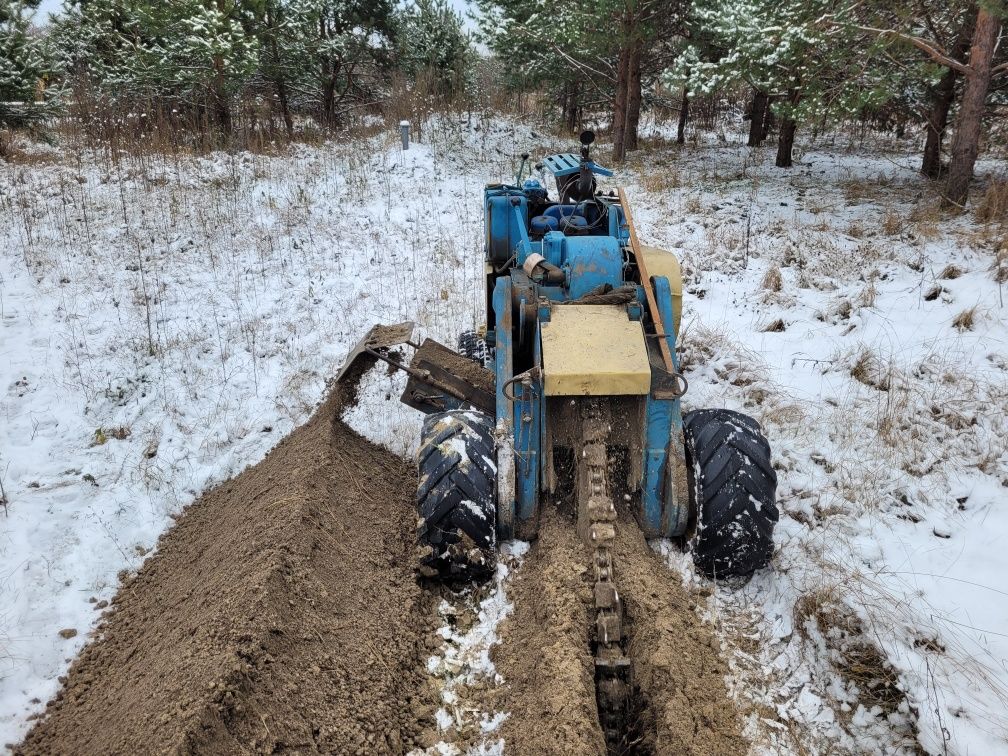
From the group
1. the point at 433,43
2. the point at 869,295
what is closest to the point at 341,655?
the point at 869,295

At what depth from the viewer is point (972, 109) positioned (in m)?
7.87

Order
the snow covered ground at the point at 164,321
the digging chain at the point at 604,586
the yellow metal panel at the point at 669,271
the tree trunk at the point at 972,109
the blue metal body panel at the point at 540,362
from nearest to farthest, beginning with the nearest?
1. the digging chain at the point at 604,586
2. the blue metal body panel at the point at 540,362
3. the snow covered ground at the point at 164,321
4. the yellow metal panel at the point at 669,271
5. the tree trunk at the point at 972,109

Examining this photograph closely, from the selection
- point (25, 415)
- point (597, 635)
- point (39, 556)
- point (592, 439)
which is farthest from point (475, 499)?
point (25, 415)

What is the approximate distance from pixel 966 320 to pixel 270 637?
251 inches

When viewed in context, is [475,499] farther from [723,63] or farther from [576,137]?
[576,137]

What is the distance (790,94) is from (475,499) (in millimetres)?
9249

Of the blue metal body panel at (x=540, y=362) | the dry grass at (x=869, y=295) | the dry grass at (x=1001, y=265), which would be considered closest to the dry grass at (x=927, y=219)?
the dry grass at (x=1001, y=265)

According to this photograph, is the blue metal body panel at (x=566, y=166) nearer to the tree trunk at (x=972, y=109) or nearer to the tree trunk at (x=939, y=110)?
the tree trunk at (x=972, y=109)

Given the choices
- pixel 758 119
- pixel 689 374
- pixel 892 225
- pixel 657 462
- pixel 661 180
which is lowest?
pixel 689 374

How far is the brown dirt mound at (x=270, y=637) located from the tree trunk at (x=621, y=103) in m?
11.3

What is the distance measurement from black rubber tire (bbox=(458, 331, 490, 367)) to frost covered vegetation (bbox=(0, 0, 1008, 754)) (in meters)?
0.82

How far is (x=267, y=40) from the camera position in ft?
41.4

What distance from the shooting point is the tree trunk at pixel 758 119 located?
1451 centimetres

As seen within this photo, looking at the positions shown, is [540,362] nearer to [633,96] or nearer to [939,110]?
[939,110]
